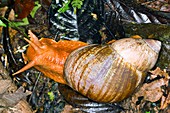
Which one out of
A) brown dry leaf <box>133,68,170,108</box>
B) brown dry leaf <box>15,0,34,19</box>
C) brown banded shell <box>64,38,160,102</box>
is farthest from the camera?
brown dry leaf <box>15,0,34,19</box>

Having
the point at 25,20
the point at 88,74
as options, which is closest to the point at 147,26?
the point at 88,74

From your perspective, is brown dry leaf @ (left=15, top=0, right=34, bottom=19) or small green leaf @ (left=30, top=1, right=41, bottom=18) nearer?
brown dry leaf @ (left=15, top=0, right=34, bottom=19)

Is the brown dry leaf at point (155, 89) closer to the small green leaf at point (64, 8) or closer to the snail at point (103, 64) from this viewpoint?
the snail at point (103, 64)

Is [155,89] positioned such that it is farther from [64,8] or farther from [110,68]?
[64,8]

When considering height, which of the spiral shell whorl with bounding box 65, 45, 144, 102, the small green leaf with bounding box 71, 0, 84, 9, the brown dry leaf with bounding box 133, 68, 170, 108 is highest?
the small green leaf with bounding box 71, 0, 84, 9

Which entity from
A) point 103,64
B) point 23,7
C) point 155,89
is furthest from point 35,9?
point 155,89

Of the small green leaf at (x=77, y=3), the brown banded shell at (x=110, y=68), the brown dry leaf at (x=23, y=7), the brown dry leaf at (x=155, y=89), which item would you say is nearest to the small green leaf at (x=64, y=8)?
the small green leaf at (x=77, y=3)

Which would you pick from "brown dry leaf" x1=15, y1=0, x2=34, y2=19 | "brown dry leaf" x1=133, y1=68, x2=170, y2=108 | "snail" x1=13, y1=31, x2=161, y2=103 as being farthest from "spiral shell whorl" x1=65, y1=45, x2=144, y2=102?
"brown dry leaf" x1=15, y1=0, x2=34, y2=19

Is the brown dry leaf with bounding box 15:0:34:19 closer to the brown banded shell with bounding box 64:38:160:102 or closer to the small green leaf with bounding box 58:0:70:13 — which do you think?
the small green leaf with bounding box 58:0:70:13

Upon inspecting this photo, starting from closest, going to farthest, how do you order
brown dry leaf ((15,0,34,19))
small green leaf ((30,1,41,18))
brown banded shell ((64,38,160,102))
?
1. brown banded shell ((64,38,160,102))
2. brown dry leaf ((15,0,34,19))
3. small green leaf ((30,1,41,18))
